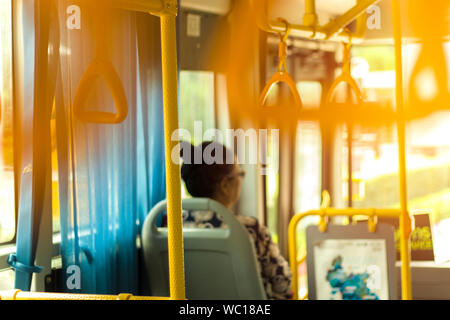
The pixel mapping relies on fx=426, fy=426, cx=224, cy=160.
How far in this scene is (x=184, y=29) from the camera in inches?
85.4

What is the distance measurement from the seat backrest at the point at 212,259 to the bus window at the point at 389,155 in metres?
1.37

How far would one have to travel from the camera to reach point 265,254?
158cm

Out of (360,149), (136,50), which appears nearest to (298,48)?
(360,149)

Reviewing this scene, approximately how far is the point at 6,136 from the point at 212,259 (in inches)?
27.6

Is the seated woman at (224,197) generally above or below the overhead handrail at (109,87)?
below

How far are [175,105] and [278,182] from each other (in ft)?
6.75

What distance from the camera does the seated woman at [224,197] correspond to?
62.0 inches

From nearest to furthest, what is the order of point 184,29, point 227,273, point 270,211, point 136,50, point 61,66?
point 61,66
point 227,273
point 136,50
point 184,29
point 270,211

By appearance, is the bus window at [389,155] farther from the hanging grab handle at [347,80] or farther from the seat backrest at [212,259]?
the hanging grab handle at [347,80]

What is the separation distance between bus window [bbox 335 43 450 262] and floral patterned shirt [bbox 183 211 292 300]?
1.10 m

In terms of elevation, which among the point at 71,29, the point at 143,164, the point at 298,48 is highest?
the point at 298,48

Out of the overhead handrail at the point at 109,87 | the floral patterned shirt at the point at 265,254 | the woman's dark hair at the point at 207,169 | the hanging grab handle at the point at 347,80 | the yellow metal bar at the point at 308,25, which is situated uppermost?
the yellow metal bar at the point at 308,25

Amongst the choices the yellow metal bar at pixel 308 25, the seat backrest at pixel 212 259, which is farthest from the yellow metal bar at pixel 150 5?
the seat backrest at pixel 212 259
